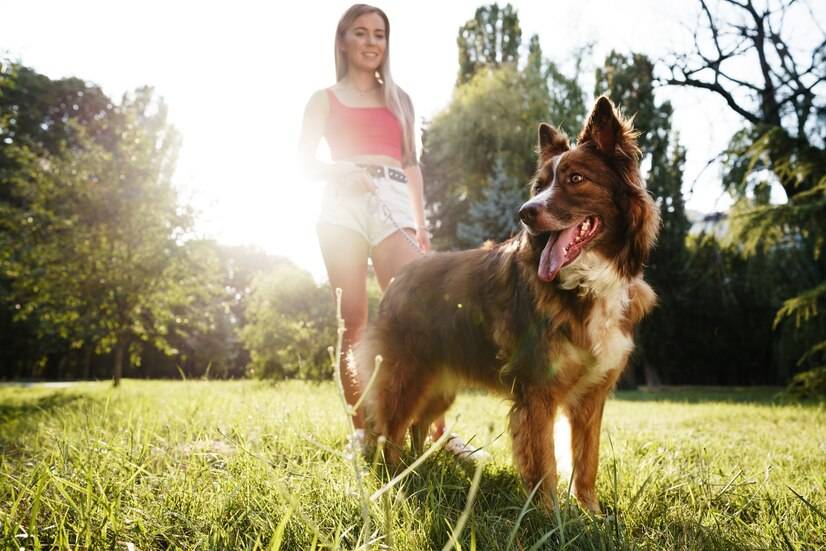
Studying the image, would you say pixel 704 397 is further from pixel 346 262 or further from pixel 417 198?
A: pixel 346 262

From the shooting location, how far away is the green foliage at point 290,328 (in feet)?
39.4

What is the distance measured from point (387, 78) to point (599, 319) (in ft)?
7.55

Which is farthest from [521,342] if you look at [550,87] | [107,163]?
[550,87]

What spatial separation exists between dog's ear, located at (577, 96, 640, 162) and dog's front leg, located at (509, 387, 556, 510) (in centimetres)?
126

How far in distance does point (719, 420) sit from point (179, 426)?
6403mm

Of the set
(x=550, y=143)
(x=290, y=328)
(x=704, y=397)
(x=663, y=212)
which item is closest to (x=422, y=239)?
(x=550, y=143)

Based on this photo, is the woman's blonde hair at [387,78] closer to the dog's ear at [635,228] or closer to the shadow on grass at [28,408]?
the dog's ear at [635,228]

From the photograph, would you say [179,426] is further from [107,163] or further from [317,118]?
[107,163]

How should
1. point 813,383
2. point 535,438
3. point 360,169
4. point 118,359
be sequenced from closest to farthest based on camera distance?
1. point 535,438
2. point 360,169
3. point 813,383
4. point 118,359

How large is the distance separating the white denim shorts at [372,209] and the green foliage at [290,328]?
328 inches

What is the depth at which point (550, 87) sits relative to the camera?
69.9 feet

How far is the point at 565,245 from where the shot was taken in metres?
2.54

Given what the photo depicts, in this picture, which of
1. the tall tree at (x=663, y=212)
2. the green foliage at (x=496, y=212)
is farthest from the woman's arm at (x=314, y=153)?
the tall tree at (x=663, y=212)

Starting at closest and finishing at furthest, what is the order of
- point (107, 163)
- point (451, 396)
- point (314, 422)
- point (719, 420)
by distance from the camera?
1. point (451, 396)
2. point (314, 422)
3. point (719, 420)
4. point (107, 163)
